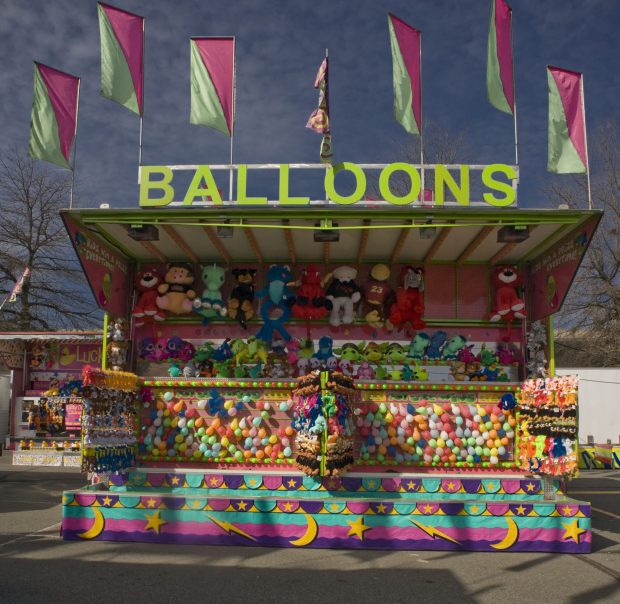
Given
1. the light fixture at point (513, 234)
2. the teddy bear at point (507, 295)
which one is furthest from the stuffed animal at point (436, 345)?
the light fixture at point (513, 234)

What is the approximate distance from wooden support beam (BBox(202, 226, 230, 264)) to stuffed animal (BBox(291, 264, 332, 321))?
126cm

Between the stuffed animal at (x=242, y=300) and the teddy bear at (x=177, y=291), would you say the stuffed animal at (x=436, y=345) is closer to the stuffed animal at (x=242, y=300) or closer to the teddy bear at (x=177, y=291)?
the stuffed animal at (x=242, y=300)

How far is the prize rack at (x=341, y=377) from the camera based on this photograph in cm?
721

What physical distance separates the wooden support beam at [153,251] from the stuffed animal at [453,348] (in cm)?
495

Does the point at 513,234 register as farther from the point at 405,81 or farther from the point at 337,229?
the point at 405,81

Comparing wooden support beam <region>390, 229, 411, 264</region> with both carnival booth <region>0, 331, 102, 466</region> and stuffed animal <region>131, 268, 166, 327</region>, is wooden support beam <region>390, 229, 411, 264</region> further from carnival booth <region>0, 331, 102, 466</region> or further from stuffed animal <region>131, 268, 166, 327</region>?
carnival booth <region>0, 331, 102, 466</region>

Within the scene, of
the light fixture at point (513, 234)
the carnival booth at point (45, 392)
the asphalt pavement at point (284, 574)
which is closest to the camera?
the asphalt pavement at point (284, 574)

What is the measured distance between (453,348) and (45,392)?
12965 millimetres

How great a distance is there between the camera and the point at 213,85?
920 centimetres

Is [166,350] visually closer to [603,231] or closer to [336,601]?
[336,601]

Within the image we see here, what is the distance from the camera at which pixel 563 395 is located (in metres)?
7.63

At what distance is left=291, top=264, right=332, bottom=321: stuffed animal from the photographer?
32.0 feet

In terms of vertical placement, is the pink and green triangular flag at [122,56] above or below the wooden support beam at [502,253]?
above

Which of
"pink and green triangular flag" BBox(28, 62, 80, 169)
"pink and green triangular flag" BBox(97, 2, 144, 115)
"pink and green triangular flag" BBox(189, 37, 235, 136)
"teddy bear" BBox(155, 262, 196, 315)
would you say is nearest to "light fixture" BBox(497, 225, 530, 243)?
"pink and green triangular flag" BBox(189, 37, 235, 136)
